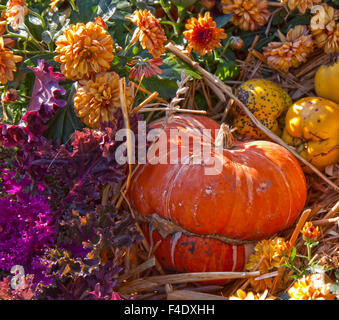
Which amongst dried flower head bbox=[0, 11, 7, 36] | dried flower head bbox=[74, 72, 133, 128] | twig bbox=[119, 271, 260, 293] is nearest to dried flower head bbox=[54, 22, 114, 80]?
dried flower head bbox=[74, 72, 133, 128]

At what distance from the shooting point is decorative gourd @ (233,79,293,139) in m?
1.94

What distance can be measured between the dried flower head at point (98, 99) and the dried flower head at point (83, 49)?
4cm

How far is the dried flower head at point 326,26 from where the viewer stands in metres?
2.00

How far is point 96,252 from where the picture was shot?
1.33 meters

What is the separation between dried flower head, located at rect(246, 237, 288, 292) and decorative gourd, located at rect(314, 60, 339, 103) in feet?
2.49

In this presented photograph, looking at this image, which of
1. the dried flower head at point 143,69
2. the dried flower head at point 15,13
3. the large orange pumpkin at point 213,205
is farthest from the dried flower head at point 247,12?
the dried flower head at point 15,13

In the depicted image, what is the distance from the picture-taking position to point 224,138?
1699 mm

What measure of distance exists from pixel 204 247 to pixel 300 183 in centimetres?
43

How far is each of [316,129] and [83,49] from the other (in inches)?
37.0

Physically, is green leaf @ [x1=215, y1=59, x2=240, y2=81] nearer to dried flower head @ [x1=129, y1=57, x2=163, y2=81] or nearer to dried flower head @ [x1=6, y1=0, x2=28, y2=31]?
dried flower head @ [x1=129, y1=57, x2=163, y2=81]

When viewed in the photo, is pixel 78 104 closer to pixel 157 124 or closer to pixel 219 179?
pixel 157 124

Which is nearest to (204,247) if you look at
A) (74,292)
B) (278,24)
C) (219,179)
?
(219,179)

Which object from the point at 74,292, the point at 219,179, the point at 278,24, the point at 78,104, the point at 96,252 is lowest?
the point at 74,292

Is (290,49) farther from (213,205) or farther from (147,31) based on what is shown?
(213,205)
